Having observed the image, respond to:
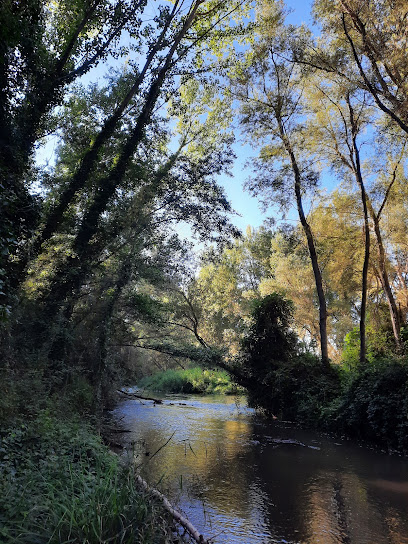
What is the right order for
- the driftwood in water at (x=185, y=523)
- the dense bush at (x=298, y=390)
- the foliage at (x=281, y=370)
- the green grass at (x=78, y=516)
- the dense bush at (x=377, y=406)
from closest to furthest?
the green grass at (x=78, y=516)
the driftwood in water at (x=185, y=523)
the dense bush at (x=377, y=406)
the dense bush at (x=298, y=390)
the foliage at (x=281, y=370)

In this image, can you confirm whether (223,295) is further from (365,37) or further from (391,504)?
(391,504)

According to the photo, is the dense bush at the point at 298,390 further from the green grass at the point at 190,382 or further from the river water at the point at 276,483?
the green grass at the point at 190,382

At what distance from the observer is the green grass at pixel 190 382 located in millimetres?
26336

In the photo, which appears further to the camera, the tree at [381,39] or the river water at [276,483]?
the tree at [381,39]

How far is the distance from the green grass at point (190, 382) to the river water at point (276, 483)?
13506 mm

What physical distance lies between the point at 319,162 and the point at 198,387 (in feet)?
59.7

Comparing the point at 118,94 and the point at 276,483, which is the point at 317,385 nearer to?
the point at 276,483

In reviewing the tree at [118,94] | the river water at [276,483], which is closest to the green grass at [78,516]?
the river water at [276,483]

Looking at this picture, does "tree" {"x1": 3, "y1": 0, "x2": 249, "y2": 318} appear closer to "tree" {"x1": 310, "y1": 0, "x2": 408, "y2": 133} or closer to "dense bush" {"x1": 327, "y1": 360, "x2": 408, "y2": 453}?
"tree" {"x1": 310, "y1": 0, "x2": 408, "y2": 133}

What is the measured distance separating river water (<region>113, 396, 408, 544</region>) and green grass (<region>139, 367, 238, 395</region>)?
1351cm

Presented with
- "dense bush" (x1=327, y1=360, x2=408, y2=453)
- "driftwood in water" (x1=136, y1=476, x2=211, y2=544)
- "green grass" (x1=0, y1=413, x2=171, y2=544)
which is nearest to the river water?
"driftwood in water" (x1=136, y1=476, x2=211, y2=544)

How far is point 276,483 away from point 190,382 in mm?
22009

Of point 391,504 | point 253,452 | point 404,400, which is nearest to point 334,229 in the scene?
point 404,400

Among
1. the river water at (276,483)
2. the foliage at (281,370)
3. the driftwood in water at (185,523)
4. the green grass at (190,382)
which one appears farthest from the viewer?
the green grass at (190,382)
